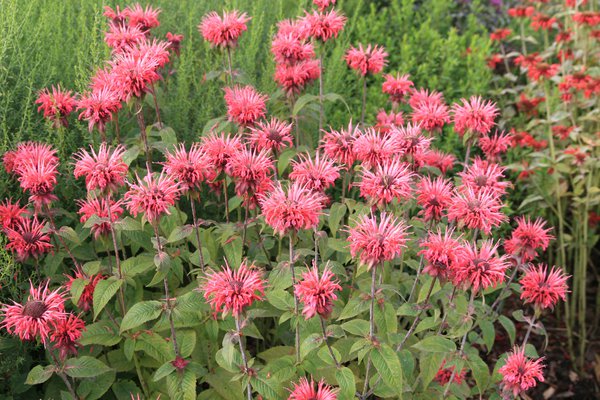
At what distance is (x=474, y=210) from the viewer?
1933 mm

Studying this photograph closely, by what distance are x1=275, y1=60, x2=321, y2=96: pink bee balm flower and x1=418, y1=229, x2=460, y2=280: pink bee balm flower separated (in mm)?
998

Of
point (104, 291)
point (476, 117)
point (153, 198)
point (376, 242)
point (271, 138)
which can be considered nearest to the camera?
point (376, 242)

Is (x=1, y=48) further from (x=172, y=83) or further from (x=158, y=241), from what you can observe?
(x=158, y=241)

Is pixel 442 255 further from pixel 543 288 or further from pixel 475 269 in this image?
pixel 543 288

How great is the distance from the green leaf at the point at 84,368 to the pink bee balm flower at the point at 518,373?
1226 millimetres

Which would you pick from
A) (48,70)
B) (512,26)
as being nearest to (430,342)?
(48,70)

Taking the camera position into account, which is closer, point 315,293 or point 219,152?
point 315,293

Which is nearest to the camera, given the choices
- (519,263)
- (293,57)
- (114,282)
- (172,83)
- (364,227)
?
(364,227)

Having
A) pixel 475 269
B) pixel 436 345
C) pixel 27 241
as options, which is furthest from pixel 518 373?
pixel 27 241

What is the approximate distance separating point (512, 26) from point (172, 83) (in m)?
3.15

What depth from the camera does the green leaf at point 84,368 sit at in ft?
6.64

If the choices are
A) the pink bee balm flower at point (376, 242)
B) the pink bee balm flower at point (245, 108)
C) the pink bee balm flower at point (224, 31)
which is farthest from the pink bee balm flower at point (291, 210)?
the pink bee balm flower at point (224, 31)

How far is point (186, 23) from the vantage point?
3670 mm

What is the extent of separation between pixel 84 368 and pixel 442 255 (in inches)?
45.0
